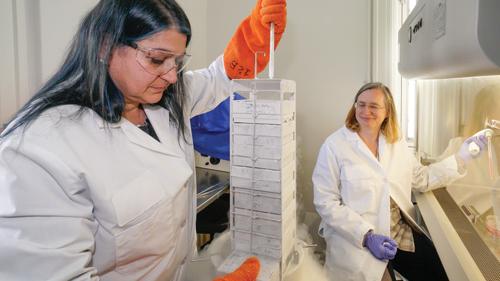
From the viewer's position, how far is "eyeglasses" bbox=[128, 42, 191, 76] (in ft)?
2.50

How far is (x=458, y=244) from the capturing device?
45.0 inches

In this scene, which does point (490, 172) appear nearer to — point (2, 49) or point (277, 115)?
point (277, 115)

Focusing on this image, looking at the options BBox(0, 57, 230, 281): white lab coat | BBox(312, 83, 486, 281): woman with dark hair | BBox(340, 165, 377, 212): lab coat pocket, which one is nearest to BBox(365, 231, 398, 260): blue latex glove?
BBox(312, 83, 486, 281): woman with dark hair

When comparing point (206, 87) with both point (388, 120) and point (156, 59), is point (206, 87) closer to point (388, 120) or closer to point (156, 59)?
point (156, 59)

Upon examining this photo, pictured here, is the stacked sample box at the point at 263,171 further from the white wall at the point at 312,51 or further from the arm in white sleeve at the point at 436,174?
the white wall at the point at 312,51

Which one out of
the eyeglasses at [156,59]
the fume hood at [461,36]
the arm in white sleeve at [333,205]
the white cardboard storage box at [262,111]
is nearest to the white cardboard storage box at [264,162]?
the white cardboard storage box at [262,111]

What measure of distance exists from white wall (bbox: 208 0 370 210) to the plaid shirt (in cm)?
89

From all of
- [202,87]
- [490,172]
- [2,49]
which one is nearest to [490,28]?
[202,87]

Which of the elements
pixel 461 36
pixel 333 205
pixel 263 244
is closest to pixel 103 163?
pixel 263 244

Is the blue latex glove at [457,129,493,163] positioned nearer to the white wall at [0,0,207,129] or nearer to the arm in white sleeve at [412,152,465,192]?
the arm in white sleeve at [412,152,465,192]

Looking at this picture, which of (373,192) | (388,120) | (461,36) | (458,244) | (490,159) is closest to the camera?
(461,36)

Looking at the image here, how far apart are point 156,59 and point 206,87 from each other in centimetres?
41

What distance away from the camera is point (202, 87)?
3.87 feet

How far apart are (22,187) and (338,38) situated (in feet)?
7.36
